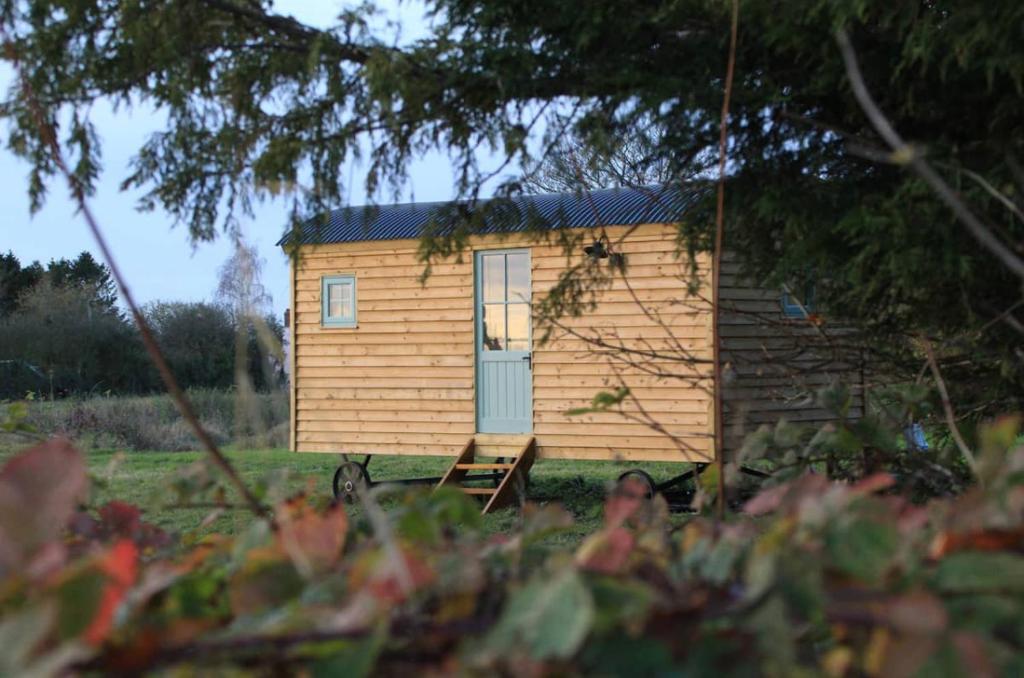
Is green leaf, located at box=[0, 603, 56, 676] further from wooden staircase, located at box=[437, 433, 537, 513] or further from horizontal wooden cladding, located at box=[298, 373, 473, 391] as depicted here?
horizontal wooden cladding, located at box=[298, 373, 473, 391]

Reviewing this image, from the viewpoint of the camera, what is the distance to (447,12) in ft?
12.5

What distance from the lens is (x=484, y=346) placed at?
1108cm

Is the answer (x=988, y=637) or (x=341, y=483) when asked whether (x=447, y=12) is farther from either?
(x=341, y=483)

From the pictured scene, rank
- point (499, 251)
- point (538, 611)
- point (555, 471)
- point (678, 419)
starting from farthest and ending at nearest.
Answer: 1. point (555, 471)
2. point (499, 251)
3. point (678, 419)
4. point (538, 611)

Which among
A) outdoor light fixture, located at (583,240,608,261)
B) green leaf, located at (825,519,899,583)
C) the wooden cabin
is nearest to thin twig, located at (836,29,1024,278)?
green leaf, located at (825,519,899,583)

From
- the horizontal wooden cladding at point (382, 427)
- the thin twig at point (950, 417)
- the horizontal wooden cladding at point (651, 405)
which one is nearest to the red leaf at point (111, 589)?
the thin twig at point (950, 417)

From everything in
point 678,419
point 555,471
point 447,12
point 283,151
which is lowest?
point 555,471

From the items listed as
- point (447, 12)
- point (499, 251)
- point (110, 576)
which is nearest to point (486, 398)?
point (499, 251)

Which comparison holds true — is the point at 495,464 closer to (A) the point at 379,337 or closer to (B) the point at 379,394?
(B) the point at 379,394

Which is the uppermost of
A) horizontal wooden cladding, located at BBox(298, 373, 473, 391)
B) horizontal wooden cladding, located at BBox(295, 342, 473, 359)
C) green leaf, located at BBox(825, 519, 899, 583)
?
horizontal wooden cladding, located at BBox(295, 342, 473, 359)

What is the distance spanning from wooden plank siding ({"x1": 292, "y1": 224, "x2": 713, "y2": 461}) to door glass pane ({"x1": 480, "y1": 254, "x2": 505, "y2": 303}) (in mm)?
160

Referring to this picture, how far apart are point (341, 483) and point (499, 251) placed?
3.18m

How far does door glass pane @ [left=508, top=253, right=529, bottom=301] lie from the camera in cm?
1091

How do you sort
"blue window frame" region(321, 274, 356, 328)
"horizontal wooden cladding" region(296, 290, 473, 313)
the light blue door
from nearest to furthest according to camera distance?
1. the light blue door
2. "horizontal wooden cladding" region(296, 290, 473, 313)
3. "blue window frame" region(321, 274, 356, 328)
